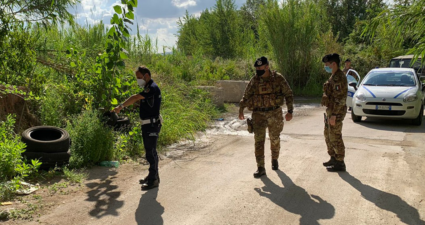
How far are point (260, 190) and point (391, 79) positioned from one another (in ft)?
26.6

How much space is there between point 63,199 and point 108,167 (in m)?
1.67

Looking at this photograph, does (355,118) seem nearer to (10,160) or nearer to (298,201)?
(298,201)

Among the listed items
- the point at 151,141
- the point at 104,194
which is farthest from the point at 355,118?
the point at 104,194

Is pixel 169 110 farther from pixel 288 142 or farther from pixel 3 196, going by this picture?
pixel 3 196

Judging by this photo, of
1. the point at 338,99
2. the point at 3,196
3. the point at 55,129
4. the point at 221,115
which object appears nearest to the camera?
the point at 3,196

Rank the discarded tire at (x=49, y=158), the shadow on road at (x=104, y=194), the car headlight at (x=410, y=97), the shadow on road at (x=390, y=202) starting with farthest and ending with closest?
the car headlight at (x=410, y=97) → the discarded tire at (x=49, y=158) → the shadow on road at (x=104, y=194) → the shadow on road at (x=390, y=202)

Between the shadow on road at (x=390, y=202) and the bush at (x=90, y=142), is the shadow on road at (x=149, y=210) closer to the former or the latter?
the bush at (x=90, y=142)

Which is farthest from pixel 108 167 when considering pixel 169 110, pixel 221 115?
pixel 221 115

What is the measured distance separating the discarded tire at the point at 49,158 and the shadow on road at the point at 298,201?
304 cm

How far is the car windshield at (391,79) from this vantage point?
11.4 meters

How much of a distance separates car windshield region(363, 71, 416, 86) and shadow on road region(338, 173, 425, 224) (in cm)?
681

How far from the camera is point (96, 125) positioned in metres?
6.86

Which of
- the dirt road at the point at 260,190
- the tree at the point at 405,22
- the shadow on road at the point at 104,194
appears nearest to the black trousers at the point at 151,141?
the dirt road at the point at 260,190

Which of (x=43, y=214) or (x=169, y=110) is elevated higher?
(x=169, y=110)
